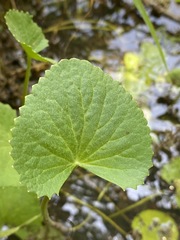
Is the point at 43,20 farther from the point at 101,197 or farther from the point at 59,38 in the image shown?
the point at 101,197

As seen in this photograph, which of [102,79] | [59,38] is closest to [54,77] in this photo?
[102,79]

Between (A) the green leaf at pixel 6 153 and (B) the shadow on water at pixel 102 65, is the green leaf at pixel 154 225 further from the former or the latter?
(A) the green leaf at pixel 6 153

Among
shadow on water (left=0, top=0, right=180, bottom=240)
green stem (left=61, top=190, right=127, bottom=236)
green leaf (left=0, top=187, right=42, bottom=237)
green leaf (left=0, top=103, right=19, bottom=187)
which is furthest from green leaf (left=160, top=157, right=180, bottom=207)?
green leaf (left=0, top=103, right=19, bottom=187)

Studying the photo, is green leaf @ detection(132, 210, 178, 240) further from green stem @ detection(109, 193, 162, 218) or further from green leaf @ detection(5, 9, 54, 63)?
green leaf @ detection(5, 9, 54, 63)

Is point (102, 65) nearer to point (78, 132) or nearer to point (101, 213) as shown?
point (101, 213)

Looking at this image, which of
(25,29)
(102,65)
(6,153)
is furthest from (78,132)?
(102,65)
